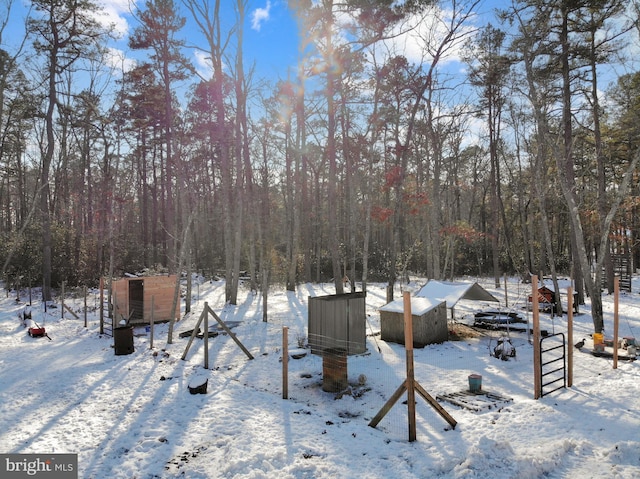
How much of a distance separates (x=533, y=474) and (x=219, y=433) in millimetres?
4530

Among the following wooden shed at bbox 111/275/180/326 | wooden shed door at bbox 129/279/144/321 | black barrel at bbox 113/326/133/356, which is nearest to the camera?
black barrel at bbox 113/326/133/356

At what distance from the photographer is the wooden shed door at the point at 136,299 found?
16.1 m

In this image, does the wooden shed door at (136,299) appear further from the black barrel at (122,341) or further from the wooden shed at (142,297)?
the black barrel at (122,341)

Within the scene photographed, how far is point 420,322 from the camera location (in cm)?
1301

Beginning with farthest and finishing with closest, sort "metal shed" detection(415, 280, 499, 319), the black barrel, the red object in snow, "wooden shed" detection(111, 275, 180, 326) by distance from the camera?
"wooden shed" detection(111, 275, 180, 326) → "metal shed" detection(415, 280, 499, 319) → the red object in snow → the black barrel

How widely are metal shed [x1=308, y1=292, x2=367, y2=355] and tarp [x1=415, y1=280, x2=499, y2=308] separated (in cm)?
329

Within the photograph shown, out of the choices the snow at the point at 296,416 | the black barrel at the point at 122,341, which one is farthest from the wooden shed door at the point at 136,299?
the black barrel at the point at 122,341

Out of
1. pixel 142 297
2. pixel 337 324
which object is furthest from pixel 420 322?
pixel 142 297

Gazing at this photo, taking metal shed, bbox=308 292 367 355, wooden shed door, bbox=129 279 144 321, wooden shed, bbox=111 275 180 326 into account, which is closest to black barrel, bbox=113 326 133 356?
wooden shed, bbox=111 275 180 326

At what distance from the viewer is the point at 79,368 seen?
10.3 meters

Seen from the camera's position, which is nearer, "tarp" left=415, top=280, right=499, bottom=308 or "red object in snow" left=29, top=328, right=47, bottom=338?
"red object in snow" left=29, top=328, right=47, bottom=338

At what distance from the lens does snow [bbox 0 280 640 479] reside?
5.52 m

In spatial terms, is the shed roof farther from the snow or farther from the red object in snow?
the red object in snow

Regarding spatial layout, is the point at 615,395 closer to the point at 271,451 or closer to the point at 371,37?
the point at 271,451
